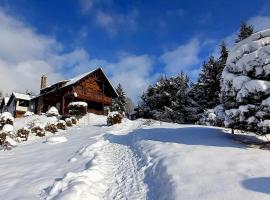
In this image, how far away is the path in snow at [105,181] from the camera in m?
8.80

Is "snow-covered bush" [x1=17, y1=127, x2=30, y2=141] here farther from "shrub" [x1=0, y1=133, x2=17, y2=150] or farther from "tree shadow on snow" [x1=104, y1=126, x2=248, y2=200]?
"tree shadow on snow" [x1=104, y1=126, x2=248, y2=200]

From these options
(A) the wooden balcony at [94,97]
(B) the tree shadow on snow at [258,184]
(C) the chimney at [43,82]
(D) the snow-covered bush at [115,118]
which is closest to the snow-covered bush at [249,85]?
(B) the tree shadow on snow at [258,184]

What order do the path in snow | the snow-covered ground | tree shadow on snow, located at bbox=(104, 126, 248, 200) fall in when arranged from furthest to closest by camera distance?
the path in snow → tree shadow on snow, located at bbox=(104, 126, 248, 200) → the snow-covered ground

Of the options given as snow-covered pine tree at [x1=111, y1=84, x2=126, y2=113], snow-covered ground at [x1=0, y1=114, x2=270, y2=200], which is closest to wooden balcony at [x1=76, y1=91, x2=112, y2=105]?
snow-covered pine tree at [x1=111, y1=84, x2=126, y2=113]

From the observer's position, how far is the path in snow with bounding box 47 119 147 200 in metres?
8.80

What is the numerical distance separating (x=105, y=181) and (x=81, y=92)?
36.7 m

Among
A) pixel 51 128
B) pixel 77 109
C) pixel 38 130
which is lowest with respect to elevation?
→ pixel 38 130

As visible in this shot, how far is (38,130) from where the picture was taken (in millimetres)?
27828

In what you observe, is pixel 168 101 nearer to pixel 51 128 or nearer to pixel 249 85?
pixel 51 128

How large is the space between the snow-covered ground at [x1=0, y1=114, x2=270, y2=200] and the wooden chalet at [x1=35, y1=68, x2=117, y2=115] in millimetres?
31078

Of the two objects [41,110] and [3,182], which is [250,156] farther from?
[41,110]

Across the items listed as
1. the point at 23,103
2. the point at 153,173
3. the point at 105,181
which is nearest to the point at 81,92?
the point at 23,103

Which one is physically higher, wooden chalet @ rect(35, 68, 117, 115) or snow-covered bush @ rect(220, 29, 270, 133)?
wooden chalet @ rect(35, 68, 117, 115)

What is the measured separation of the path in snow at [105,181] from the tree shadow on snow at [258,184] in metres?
2.57
